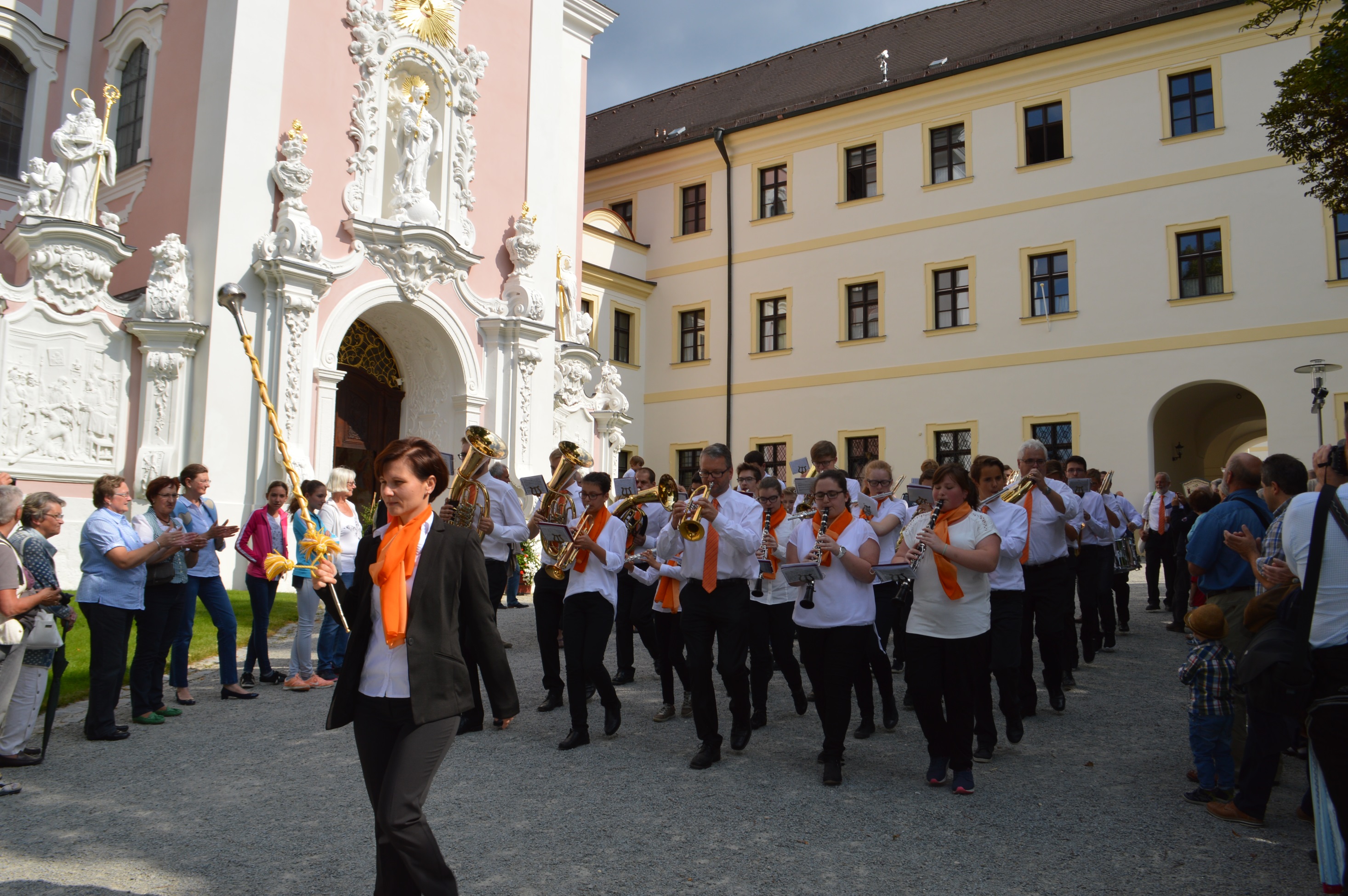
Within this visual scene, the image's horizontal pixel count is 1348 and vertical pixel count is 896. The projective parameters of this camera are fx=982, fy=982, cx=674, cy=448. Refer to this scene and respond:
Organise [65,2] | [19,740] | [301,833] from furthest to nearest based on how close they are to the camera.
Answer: [65,2] → [19,740] → [301,833]

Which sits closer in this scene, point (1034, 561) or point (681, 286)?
point (1034, 561)

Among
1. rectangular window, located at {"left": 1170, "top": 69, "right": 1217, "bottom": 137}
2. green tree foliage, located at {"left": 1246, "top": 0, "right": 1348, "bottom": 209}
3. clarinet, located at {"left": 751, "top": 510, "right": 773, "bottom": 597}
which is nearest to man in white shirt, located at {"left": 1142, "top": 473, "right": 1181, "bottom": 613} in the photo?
green tree foliage, located at {"left": 1246, "top": 0, "right": 1348, "bottom": 209}

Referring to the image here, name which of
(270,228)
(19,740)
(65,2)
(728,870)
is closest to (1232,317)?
(270,228)

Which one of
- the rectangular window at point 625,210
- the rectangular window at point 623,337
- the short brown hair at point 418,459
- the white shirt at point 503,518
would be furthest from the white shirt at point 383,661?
the rectangular window at point 625,210

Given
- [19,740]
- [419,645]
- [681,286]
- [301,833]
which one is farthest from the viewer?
[681,286]

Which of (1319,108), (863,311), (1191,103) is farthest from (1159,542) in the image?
(863,311)

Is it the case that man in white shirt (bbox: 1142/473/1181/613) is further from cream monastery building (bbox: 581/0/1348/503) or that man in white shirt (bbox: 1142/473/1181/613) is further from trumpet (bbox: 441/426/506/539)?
trumpet (bbox: 441/426/506/539)

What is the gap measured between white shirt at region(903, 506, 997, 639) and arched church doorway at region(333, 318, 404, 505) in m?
14.0

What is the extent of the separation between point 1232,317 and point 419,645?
22.3 m

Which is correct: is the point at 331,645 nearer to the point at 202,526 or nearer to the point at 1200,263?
the point at 202,526

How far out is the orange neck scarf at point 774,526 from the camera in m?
7.25

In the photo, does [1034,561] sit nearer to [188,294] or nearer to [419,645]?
[419,645]

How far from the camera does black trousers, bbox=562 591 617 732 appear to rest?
6.80 meters

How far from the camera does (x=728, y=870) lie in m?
4.44
